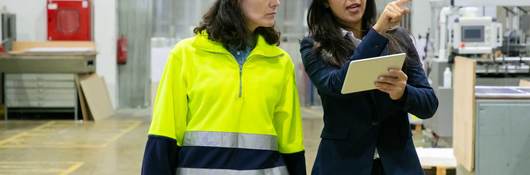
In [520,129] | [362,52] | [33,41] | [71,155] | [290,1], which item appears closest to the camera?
[362,52]

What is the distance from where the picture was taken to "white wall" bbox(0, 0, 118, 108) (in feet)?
28.2

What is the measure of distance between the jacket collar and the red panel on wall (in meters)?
6.96

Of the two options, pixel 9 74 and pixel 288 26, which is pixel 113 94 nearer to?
pixel 9 74

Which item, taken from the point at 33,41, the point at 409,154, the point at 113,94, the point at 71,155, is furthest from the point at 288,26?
the point at 409,154

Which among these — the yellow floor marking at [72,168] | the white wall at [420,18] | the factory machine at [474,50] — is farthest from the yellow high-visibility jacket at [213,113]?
the white wall at [420,18]

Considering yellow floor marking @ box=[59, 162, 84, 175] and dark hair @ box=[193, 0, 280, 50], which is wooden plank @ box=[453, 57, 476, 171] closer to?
dark hair @ box=[193, 0, 280, 50]

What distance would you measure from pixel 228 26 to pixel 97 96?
6.86m

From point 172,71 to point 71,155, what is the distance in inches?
174

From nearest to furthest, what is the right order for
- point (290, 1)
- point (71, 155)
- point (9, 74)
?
point (71, 155) < point (9, 74) < point (290, 1)

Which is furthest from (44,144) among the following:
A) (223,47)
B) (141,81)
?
(223,47)

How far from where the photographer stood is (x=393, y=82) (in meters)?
A: 1.50

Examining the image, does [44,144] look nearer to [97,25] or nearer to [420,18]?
[97,25]

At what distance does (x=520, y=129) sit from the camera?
3.53 metres

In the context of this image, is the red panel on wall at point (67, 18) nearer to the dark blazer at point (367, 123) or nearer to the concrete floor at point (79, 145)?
the concrete floor at point (79, 145)
